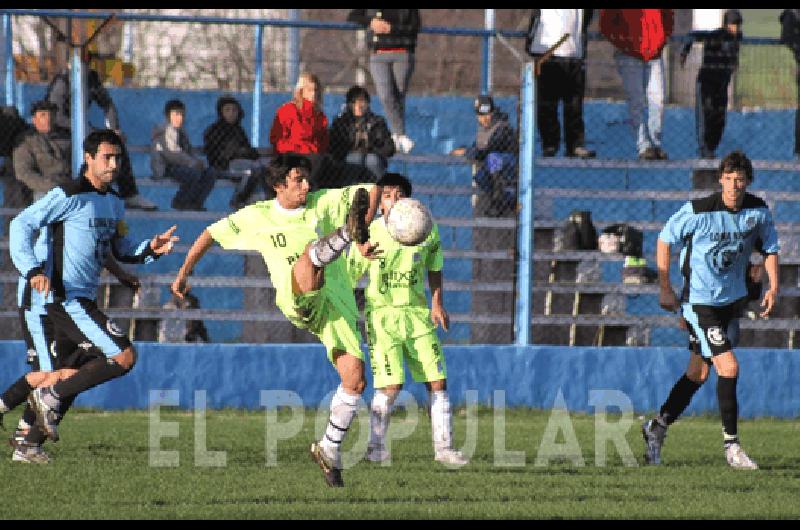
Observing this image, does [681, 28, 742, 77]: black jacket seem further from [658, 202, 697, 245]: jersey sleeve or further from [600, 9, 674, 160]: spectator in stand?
[658, 202, 697, 245]: jersey sleeve

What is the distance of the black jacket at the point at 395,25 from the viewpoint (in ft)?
50.6

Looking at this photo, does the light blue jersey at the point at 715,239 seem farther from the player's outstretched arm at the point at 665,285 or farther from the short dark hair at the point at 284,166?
the short dark hair at the point at 284,166

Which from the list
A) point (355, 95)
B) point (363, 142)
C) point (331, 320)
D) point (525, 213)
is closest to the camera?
point (331, 320)

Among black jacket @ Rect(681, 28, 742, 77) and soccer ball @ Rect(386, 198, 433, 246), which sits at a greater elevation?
black jacket @ Rect(681, 28, 742, 77)

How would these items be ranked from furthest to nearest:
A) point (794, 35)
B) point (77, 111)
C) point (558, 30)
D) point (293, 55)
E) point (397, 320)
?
point (293, 55)
point (794, 35)
point (558, 30)
point (77, 111)
point (397, 320)

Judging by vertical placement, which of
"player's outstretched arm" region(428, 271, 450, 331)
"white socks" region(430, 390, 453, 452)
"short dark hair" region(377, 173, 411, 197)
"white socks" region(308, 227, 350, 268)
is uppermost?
"short dark hair" region(377, 173, 411, 197)

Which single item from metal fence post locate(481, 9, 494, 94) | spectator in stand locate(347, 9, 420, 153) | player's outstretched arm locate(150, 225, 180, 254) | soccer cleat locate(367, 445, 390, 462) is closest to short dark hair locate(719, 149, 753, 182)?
soccer cleat locate(367, 445, 390, 462)

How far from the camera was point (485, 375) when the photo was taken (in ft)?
46.8

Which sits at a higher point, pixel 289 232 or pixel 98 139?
pixel 98 139

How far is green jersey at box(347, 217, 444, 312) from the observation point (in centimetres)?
1075

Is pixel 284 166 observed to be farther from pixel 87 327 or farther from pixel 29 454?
pixel 29 454

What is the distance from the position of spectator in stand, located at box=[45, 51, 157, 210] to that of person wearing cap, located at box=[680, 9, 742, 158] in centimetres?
570

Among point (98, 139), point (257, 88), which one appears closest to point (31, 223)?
point (98, 139)

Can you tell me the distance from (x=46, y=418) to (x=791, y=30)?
397 inches
